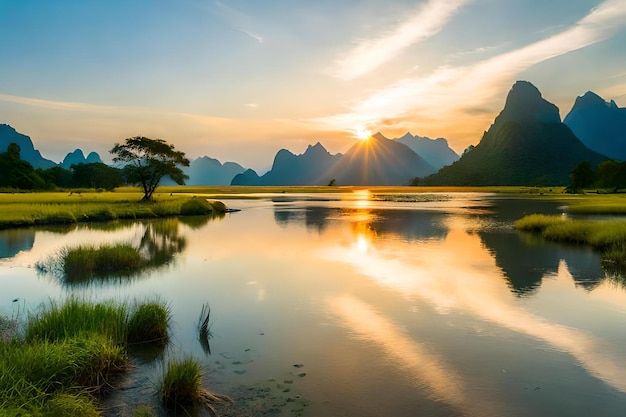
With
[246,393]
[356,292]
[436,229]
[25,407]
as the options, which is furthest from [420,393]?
[436,229]

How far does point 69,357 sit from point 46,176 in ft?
484

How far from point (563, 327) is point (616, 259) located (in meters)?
14.4

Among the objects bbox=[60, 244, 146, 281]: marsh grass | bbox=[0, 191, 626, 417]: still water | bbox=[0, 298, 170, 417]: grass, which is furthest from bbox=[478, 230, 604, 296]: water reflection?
Result: bbox=[60, 244, 146, 281]: marsh grass

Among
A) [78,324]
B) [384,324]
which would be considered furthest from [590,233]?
[78,324]

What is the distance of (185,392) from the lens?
28.8 ft

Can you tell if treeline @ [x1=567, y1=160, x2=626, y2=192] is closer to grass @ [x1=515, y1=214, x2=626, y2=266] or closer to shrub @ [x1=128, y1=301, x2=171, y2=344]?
grass @ [x1=515, y1=214, x2=626, y2=266]

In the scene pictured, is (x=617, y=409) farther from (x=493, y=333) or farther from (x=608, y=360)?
(x=493, y=333)

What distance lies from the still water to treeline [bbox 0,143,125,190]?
78.7 metres

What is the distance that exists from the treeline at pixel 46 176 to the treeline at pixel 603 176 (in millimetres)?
126300

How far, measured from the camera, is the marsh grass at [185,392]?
28.4 feet

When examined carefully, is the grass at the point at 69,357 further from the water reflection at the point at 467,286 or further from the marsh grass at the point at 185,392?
the water reflection at the point at 467,286

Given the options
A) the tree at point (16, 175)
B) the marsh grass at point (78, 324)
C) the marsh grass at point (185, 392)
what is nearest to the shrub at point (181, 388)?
the marsh grass at point (185, 392)

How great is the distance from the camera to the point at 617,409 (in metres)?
8.71

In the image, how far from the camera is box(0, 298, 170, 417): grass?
7.32 metres
